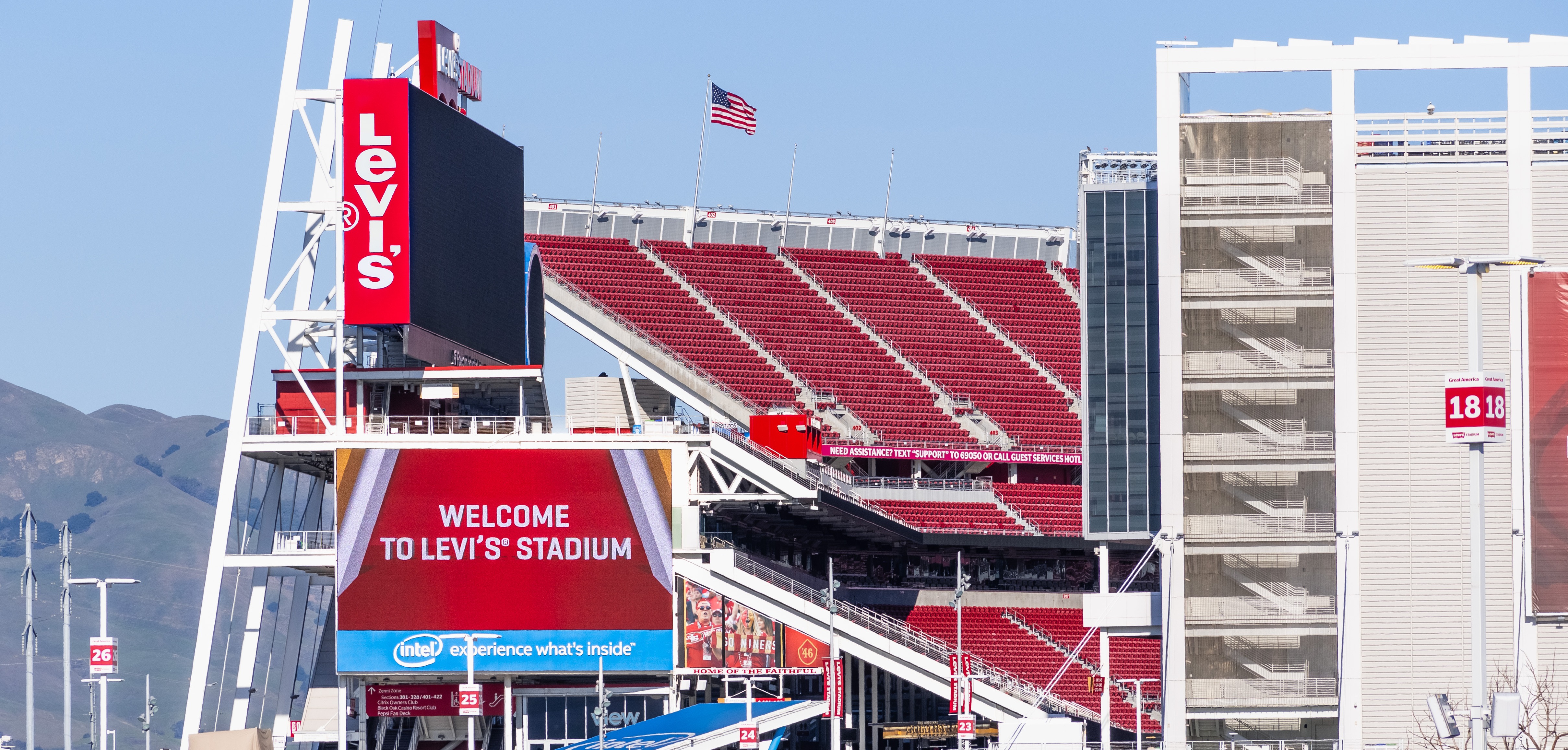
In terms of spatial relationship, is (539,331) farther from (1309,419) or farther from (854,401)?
(1309,419)

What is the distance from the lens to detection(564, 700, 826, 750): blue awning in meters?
56.8

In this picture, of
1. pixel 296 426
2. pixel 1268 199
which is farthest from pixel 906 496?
pixel 296 426

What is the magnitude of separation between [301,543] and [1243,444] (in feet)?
97.1

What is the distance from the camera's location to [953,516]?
84500 millimetres

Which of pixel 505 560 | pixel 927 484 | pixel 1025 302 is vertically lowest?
pixel 505 560

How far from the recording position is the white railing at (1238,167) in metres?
62.8

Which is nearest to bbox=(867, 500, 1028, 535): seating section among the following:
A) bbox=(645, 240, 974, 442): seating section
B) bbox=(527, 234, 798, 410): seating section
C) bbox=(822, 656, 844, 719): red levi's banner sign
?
bbox=(645, 240, 974, 442): seating section

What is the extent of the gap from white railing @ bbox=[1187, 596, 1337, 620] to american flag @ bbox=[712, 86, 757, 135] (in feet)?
123

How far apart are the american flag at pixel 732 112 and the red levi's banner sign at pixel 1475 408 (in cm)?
5879

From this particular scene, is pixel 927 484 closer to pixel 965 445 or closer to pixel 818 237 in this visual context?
pixel 965 445

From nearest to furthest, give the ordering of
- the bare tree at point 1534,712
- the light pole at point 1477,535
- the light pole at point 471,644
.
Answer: the light pole at point 1477,535, the bare tree at point 1534,712, the light pole at point 471,644

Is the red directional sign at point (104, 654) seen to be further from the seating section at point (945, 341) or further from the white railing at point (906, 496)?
the seating section at point (945, 341)

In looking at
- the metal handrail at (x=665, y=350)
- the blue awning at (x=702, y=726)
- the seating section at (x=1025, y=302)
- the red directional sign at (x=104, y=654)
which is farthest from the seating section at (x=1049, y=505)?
the red directional sign at (x=104, y=654)

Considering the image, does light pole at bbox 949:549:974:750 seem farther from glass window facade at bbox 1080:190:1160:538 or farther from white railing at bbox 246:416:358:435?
white railing at bbox 246:416:358:435
